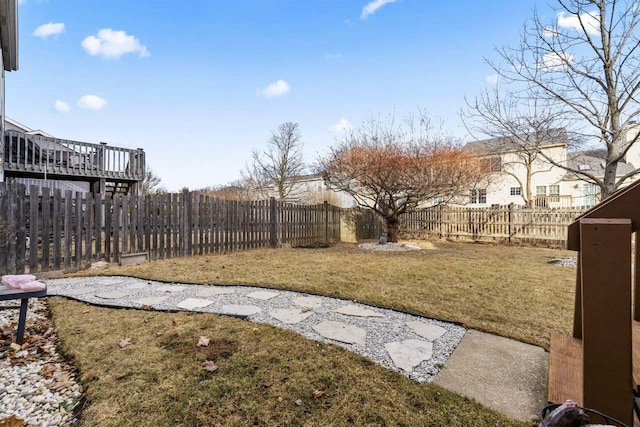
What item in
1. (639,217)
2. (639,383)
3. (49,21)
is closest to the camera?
(639,217)

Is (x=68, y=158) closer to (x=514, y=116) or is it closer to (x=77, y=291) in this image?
(x=77, y=291)

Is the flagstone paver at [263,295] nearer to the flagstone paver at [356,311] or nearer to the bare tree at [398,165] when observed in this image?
the flagstone paver at [356,311]

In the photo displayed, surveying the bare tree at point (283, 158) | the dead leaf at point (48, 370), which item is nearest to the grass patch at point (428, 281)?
the dead leaf at point (48, 370)

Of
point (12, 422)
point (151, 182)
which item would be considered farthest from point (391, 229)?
point (151, 182)

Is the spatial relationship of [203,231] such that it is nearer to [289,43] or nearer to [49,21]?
[289,43]

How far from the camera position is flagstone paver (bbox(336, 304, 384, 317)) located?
3.21 meters

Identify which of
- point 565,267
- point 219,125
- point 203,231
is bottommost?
point 565,267

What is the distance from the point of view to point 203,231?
7.33 meters

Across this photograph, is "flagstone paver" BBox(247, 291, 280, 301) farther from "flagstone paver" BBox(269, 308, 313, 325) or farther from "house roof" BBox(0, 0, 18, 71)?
"house roof" BBox(0, 0, 18, 71)

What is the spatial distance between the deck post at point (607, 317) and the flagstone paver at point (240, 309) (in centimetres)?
277

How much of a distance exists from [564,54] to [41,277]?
10544mm

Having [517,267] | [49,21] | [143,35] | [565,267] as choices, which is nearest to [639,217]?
[517,267]

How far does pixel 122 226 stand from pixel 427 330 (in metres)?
6.05

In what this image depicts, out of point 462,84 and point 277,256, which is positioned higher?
point 462,84
